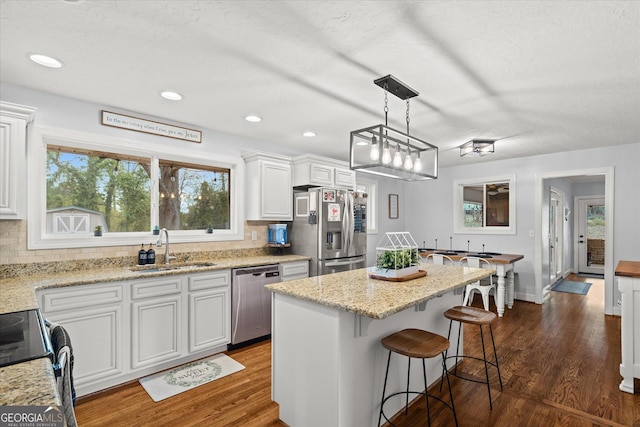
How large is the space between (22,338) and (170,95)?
225 cm

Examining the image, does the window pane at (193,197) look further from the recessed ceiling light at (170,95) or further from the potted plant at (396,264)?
the potted plant at (396,264)

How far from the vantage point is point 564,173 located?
5.18m

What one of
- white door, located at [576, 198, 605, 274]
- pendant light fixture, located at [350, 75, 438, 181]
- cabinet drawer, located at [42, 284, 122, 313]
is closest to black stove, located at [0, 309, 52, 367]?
cabinet drawer, located at [42, 284, 122, 313]

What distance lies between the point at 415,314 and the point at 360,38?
77.7 inches

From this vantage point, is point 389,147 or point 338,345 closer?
point 338,345

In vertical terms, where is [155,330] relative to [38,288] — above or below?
below

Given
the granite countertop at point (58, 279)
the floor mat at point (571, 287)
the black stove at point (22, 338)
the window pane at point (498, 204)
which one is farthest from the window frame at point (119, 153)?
the floor mat at point (571, 287)

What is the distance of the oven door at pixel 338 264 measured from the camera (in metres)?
4.26

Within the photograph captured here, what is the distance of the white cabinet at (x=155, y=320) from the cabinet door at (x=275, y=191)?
1504 mm

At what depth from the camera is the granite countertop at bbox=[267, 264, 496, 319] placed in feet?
5.84

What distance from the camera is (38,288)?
90.5 inches

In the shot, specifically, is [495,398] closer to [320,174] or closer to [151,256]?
[320,174]

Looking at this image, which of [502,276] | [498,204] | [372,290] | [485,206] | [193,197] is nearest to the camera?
[372,290]

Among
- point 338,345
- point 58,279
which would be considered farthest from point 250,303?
point 338,345
